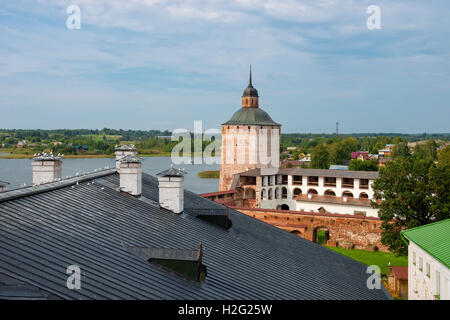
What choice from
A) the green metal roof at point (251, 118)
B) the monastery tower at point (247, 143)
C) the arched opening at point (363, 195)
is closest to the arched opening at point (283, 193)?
the monastery tower at point (247, 143)

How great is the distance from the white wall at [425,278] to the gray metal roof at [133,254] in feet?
7.10

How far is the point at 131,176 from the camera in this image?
327 inches

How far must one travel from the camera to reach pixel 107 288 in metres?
4.71

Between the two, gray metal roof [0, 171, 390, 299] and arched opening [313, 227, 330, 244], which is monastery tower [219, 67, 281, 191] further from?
gray metal roof [0, 171, 390, 299]

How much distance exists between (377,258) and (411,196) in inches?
163

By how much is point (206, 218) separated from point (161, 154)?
7093 cm

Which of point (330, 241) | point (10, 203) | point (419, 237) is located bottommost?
point (330, 241)

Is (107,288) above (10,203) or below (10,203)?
below

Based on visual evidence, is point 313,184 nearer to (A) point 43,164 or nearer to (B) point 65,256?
(A) point 43,164

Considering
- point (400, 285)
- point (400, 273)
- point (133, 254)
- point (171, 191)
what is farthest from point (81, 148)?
point (133, 254)

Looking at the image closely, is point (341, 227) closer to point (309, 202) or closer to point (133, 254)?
point (309, 202)

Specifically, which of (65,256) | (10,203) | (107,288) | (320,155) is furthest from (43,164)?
(320,155)

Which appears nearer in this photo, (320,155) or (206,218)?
(206,218)
